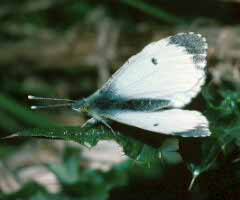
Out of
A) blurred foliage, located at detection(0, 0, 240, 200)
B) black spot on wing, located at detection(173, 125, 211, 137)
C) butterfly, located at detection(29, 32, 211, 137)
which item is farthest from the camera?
butterfly, located at detection(29, 32, 211, 137)

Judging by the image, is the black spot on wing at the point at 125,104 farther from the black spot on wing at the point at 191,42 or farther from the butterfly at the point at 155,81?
the black spot on wing at the point at 191,42

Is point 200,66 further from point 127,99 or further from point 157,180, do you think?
point 157,180

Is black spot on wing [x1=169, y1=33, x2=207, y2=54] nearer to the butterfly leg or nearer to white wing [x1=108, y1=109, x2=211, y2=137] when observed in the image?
white wing [x1=108, y1=109, x2=211, y2=137]

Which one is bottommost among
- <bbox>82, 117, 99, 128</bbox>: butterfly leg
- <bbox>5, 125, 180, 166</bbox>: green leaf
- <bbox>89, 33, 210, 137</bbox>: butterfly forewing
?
<bbox>5, 125, 180, 166</bbox>: green leaf

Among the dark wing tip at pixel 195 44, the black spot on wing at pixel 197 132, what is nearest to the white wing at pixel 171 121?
the black spot on wing at pixel 197 132

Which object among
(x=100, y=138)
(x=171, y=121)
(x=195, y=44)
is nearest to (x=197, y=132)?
(x=171, y=121)

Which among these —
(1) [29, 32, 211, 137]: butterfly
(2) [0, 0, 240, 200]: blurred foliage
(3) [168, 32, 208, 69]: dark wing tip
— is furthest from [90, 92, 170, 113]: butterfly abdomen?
(3) [168, 32, 208, 69]: dark wing tip

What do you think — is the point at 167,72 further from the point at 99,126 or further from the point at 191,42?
the point at 99,126
